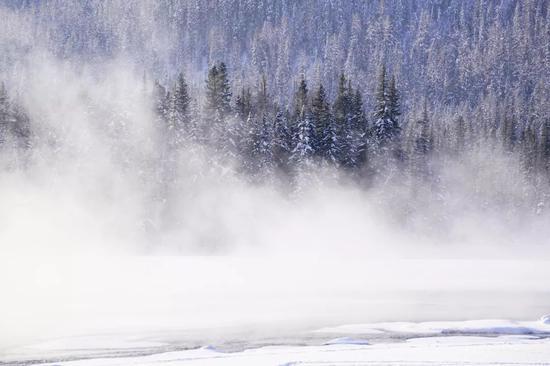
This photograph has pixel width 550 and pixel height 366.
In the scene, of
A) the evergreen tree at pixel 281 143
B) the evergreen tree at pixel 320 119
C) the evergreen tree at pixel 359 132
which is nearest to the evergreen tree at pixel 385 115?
the evergreen tree at pixel 359 132

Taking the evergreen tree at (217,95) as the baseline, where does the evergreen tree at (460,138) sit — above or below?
above

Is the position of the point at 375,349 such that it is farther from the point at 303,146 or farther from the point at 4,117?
the point at 4,117

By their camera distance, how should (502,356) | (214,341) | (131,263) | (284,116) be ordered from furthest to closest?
(284,116), (131,263), (214,341), (502,356)

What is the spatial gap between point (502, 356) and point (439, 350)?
1.25 m

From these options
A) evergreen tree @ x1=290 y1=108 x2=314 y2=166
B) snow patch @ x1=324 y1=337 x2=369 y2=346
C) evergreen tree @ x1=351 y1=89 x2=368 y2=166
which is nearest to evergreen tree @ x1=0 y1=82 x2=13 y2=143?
evergreen tree @ x1=290 y1=108 x2=314 y2=166

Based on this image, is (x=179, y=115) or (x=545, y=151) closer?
(x=179, y=115)

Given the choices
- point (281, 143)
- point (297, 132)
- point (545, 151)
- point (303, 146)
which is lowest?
point (303, 146)

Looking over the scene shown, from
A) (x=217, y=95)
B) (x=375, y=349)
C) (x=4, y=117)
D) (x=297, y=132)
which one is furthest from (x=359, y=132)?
(x=375, y=349)

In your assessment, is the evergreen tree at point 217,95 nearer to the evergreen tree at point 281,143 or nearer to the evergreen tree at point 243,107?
the evergreen tree at point 243,107

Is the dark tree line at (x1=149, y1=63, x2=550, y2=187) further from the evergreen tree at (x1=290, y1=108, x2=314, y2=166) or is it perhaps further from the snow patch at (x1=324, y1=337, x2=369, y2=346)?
the snow patch at (x1=324, y1=337, x2=369, y2=346)

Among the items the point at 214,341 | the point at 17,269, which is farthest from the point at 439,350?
the point at 17,269

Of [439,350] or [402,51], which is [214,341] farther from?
[402,51]

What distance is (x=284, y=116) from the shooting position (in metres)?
52.9

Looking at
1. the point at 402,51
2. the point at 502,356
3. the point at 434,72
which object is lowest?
the point at 502,356
